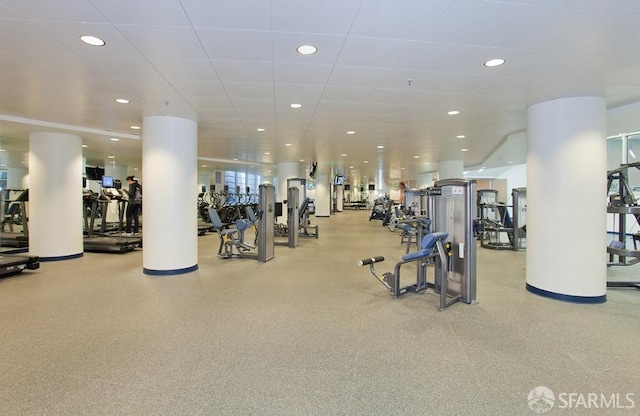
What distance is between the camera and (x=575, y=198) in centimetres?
448

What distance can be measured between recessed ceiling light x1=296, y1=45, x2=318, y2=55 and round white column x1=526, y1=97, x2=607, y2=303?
11.6 ft

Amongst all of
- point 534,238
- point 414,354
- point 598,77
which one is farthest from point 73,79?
point 534,238

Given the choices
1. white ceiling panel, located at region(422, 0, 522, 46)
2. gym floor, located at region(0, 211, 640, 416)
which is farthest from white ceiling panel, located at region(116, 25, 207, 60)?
gym floor, located at region(0, 211, 640, 416)

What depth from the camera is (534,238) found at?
4.91 metres

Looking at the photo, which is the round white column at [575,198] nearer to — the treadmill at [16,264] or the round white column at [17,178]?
the treadmill at [16,264]

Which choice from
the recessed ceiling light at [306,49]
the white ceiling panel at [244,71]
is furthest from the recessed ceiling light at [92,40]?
the recessed ceiling light at [306,49]

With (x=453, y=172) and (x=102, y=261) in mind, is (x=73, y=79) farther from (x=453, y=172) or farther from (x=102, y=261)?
(x=453, y=172)

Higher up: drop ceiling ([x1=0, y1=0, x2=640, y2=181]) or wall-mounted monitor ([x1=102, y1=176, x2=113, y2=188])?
drop ceiling ([x1=0, y1=0, x2=640, y2=181])

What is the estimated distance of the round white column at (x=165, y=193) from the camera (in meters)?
5.88

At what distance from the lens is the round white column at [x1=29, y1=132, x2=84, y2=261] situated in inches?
280

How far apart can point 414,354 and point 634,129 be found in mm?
8204

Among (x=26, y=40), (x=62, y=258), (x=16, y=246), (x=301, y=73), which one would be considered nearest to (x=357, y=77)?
(x=301, y=73)

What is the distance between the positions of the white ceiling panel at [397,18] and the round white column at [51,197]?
24.0ft

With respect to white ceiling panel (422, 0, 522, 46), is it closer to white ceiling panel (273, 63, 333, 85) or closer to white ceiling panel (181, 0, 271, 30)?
white ceiling panel (273, 63, 333, 85)
